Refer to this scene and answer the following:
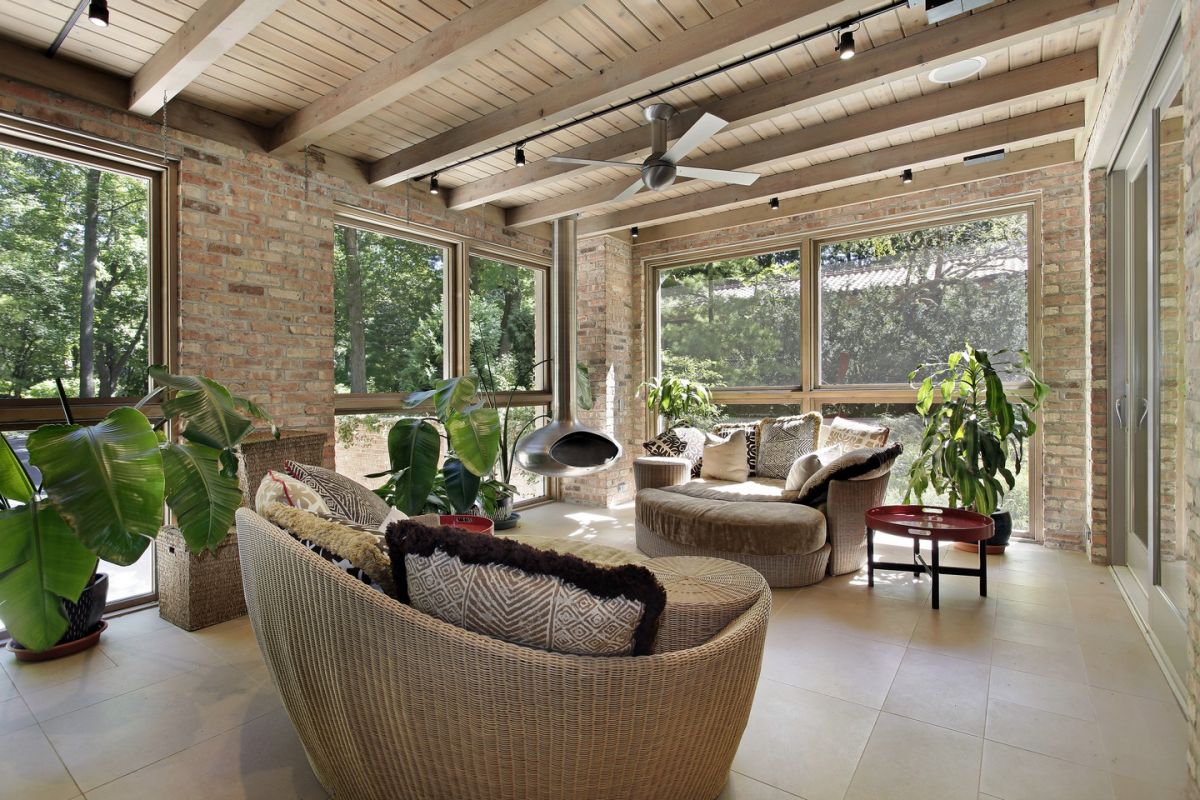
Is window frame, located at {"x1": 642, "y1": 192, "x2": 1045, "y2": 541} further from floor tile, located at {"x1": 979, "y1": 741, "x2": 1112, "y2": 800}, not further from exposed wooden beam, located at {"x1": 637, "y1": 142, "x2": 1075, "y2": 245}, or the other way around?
floor tile, located at {"x1": 979, "y1": 741, "x2": 1112, "y2": 800}

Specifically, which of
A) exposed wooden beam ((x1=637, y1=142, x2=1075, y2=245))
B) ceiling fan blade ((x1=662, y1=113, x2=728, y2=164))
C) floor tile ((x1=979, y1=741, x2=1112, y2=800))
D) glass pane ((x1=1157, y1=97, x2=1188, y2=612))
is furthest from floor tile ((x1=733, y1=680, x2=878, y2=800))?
exposed wooden beam ((x1=637, y1=142, x2=1075, y2=245))

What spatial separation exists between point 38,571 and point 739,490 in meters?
3.59

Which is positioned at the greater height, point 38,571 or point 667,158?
point 667,158

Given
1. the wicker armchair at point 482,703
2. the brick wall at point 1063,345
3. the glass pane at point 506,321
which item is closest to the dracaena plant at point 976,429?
the brick wall at point 1063,345

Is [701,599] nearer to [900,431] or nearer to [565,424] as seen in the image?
[565,424]

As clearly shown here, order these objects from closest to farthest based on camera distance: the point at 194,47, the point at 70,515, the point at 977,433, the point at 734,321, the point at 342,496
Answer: the point at 70,515, the point at 342,496, the point at 194,47, the point at 977,433, the point at 734,321

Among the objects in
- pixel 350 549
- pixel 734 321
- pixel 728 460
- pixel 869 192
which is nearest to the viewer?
pixel 350 549

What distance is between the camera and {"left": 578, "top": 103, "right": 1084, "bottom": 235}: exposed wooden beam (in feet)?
12.3

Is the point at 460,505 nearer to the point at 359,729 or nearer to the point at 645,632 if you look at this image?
the point at 359,729

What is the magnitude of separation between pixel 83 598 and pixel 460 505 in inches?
70.9

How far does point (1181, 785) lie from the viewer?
1743 millimetres

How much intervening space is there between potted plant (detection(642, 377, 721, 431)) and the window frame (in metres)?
0.17

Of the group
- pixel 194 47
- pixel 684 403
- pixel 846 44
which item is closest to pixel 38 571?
pixel 194 47

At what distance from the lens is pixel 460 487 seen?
3.75 meters
